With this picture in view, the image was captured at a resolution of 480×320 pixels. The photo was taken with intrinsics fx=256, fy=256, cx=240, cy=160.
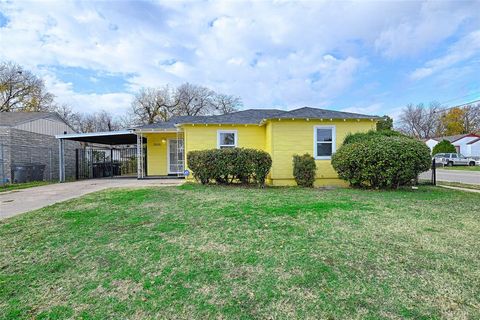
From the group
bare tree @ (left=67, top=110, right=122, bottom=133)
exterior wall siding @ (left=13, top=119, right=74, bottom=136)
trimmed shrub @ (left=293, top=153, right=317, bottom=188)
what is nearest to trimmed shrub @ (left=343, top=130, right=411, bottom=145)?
trimmed shrub @ (left=293, top=153, right=317, bottom=188)

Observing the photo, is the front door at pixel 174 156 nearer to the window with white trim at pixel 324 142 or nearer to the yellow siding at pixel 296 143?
the yellow siding at pixel 296 143

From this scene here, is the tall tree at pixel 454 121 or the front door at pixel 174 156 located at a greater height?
the tall tree at pixel 454 121

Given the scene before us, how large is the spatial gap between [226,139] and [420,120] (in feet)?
191

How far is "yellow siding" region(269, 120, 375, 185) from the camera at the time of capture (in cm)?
1047

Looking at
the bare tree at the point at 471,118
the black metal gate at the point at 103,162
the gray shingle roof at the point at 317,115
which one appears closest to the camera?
the gray shingle roof at the point at 317,115

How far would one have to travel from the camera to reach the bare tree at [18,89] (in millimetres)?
27062

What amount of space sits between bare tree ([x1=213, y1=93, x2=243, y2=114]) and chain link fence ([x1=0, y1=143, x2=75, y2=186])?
2442cm

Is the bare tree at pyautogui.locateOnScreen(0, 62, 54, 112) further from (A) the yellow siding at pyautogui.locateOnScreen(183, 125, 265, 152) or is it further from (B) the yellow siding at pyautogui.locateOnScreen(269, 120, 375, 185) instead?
(B) the yellow siding at pyautogui.locateOnScreen(269, 120, 375, 185)

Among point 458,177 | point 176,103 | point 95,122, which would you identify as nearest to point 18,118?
point 176,103

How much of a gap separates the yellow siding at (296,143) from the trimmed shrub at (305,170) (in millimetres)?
792

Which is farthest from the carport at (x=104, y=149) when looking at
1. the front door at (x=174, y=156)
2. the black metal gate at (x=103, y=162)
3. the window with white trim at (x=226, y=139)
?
the window with white trim at (x=226, y=139)

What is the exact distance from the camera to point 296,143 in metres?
10.5

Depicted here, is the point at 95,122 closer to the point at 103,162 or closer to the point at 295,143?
the point at 103,162

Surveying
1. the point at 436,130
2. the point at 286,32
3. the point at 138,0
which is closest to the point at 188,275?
the point at 138,0
